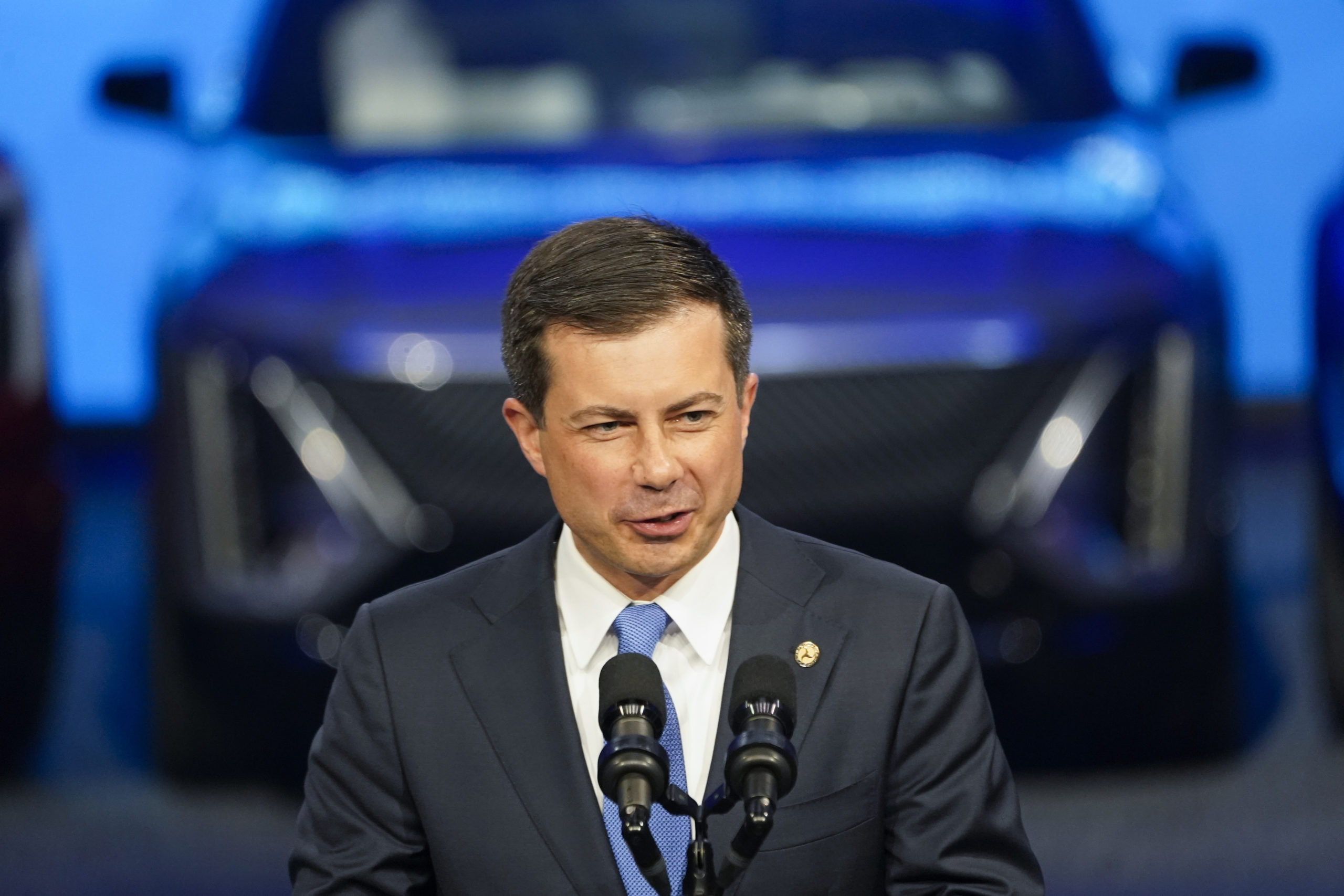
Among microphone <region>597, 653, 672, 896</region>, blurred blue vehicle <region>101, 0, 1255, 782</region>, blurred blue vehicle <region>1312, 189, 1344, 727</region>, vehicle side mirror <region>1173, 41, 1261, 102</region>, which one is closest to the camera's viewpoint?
microphone <region>597, 653, 672, 896</region>

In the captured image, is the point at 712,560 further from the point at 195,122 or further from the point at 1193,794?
the point at 195,122

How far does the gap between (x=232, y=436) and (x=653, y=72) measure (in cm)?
146

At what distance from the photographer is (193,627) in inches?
168

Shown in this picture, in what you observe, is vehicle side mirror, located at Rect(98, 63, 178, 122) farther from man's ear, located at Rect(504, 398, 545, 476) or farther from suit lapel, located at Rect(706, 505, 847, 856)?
suit lapel, located at Rect(706, 505, 847, 856)

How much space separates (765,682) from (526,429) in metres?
0.56

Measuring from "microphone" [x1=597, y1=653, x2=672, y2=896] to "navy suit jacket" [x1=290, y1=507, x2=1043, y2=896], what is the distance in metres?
0.34

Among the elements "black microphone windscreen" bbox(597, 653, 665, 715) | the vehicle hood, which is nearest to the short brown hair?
"black microphone windscreen" bbox(597, 653, 665, 715)

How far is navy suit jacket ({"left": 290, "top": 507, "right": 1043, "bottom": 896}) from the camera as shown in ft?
7.14

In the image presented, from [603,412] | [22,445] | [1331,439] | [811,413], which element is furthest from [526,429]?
[22,445]

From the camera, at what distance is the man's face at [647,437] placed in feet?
6.95

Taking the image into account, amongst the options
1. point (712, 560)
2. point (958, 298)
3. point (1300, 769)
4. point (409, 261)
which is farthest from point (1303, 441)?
point (712, 560)

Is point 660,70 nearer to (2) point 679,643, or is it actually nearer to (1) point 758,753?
(2) point 679,643

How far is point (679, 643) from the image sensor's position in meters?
2.28

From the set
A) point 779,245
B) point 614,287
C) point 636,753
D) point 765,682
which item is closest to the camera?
point 636,753
